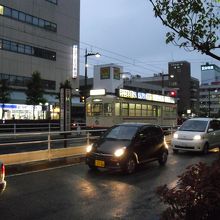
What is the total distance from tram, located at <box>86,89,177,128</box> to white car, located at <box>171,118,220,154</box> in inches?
335

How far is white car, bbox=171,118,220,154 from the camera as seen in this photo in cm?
1956

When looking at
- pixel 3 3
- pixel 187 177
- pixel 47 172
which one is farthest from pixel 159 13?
pixel 3 3

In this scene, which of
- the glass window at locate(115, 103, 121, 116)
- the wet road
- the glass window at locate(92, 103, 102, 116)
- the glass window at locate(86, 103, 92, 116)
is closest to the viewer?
the wet road

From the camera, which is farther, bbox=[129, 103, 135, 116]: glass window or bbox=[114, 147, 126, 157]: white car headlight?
bbox=[129, 103, 135, 116]: glass window

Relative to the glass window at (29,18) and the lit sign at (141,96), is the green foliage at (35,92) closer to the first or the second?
the glass window at (29,18)

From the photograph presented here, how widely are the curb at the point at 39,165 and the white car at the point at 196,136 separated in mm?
5291

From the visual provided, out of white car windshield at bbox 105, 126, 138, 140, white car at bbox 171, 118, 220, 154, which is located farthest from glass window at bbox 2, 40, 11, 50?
white car windshield at bbox 105, 126, 138, 140

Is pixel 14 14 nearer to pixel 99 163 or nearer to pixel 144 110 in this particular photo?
pixel 144 110

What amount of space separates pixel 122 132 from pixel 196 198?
31.8 feet

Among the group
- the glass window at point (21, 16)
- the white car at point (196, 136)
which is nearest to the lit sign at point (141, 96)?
the white car at point (196, 136)

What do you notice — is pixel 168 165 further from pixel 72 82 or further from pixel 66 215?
pixel 72 82

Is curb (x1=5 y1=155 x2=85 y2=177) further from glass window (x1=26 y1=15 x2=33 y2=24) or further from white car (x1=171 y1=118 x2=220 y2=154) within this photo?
glass window (x1=26 y1=15 x2=33 y2=24)

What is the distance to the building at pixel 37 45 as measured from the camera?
59406mm

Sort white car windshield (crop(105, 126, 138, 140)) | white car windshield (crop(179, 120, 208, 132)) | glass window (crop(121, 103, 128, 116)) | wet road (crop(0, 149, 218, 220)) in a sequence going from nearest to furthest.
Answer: wet road (crop(0, 149, 218, 220)) → white car windshield (crop(105, 126, 138, 140)) → white car windshield (crop(179, 120, 208, 132)) → glass window (crop(121, 103, 128, 116))
